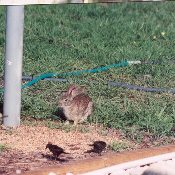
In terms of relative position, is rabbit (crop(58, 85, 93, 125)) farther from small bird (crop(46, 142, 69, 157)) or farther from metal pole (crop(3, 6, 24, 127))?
small bird (crop(46, 142, 69, 157))

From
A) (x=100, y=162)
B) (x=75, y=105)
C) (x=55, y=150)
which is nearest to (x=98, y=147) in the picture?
(x=55, y=150)

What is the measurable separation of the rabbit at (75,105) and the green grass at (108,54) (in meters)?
0.14

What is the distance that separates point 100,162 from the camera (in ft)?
16.4

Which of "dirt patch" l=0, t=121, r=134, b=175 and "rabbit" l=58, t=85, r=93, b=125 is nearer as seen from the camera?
"dirt patch" l=0, t=121, r=134, b=175

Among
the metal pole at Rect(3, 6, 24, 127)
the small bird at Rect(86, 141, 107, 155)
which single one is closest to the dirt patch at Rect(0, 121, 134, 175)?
the small bird at Rect(86, 141, 107, 155)

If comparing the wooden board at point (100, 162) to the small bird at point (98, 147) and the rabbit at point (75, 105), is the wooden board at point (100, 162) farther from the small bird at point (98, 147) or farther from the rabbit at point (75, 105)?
the rabbit at point (75, 105)

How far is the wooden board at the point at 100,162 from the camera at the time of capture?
15.6 ft

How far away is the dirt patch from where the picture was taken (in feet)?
17.6

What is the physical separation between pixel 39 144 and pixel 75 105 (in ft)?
2.92

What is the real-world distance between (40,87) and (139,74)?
1568mm

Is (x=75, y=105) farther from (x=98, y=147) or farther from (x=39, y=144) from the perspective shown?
(x=98, y=147)

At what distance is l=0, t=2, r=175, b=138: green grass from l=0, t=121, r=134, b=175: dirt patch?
1.08 ft

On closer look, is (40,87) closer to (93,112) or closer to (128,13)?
(93,112)

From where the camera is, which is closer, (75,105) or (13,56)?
(13,56)
